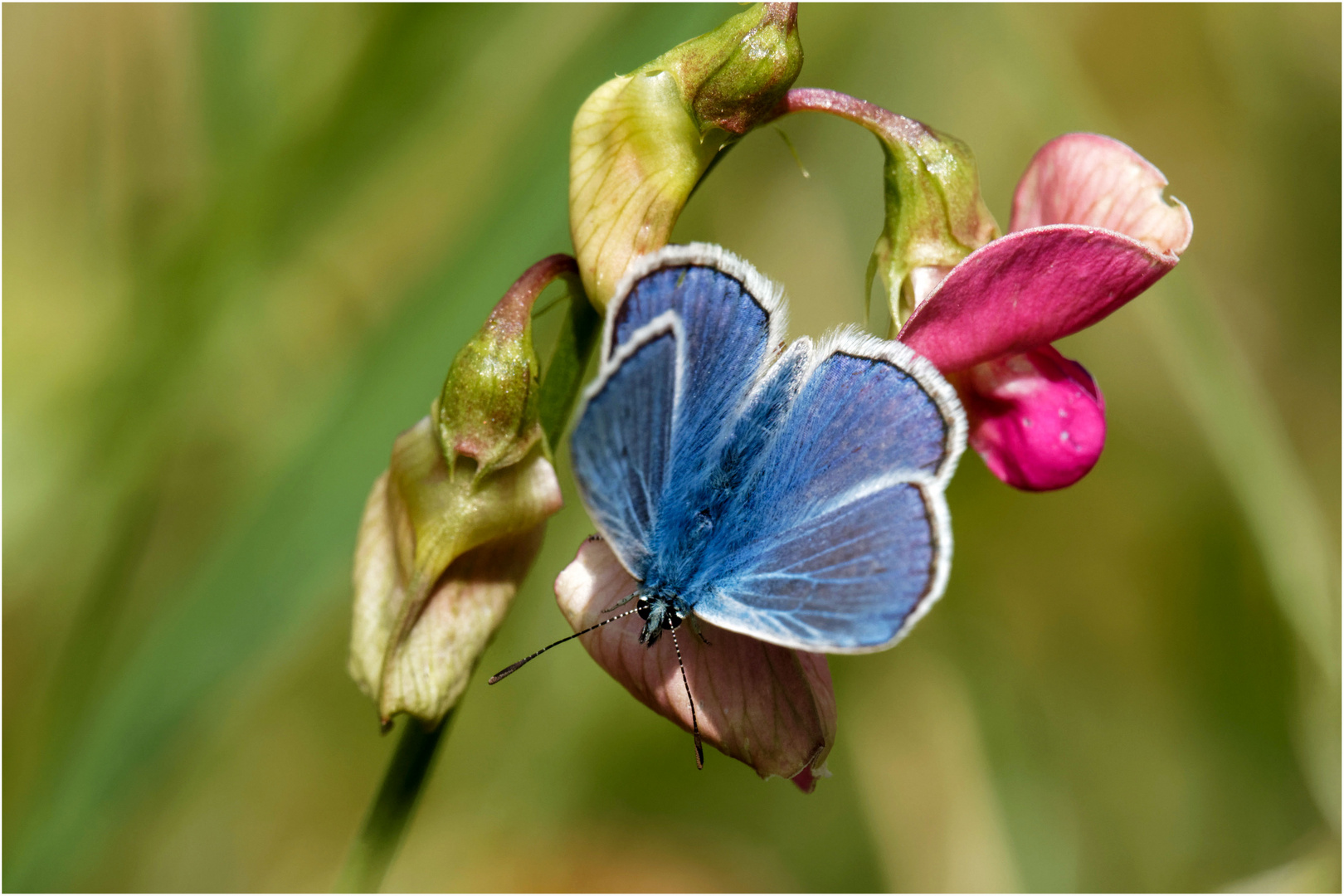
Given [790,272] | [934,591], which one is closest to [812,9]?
[790,272]

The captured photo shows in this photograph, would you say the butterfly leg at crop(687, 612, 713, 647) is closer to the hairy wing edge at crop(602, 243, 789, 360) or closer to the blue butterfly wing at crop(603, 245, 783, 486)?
the blue butterfly wing at crop(603, 245, 783, 486)

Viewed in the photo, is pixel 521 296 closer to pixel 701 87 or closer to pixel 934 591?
pixel 701 87

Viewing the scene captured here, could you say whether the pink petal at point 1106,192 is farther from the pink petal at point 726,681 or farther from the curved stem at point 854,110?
the pink petal at point 726,681

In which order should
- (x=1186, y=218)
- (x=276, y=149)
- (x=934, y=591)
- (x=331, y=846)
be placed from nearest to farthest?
1. (x=934, y=591)
2. (x=1186, y=218)
3. (x=276, y=149)
4. (x=331, y=846)

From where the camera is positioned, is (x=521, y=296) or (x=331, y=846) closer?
(x=521, y=296)

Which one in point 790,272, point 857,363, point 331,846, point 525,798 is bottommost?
point 525,798

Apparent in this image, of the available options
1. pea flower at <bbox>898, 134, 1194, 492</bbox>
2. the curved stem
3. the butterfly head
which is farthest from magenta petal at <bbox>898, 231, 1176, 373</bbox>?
the butterfly head
